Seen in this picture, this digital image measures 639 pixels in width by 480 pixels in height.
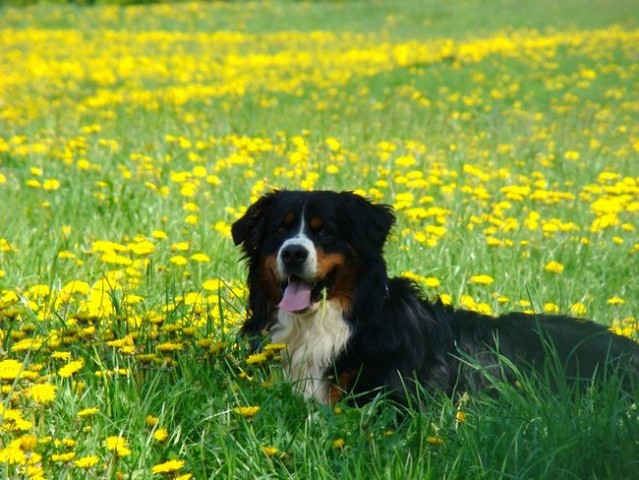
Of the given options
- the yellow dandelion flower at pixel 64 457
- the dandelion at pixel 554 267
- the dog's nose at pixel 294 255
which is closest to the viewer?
the yellow dandelion flower at pixel 64 457

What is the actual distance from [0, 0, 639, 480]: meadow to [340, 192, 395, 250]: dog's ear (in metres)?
0.66

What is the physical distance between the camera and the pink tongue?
380cm

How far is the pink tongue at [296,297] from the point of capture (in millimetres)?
3805

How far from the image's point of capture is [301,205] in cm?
395

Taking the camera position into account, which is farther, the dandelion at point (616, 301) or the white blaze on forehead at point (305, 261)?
the dandelion at point (616, 301)

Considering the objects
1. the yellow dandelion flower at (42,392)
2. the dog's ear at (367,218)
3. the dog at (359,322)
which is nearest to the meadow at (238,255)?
the yellow dandelion flower at (42,392)

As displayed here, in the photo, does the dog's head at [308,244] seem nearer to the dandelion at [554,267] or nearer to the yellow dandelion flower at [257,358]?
the yellow dandelion flower at [257,358]

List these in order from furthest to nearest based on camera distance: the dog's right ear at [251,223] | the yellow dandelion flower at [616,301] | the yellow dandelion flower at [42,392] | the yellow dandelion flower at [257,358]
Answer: the yellow dandelion flower at [616,301]
the dog's right ear at [251,223]
the yellow dandelion flower at [257,358]
the yellow dandelion flower at [42,392]

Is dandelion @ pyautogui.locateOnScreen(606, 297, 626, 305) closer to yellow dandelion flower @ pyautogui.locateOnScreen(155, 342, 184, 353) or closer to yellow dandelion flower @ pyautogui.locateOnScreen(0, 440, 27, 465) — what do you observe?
yellow dandelion flower @ pyautogui.locateOnScreen(155, 342, 184, 353)

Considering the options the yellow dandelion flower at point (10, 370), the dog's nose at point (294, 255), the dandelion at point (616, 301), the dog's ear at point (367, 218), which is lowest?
the dandelion at point (616, 301)

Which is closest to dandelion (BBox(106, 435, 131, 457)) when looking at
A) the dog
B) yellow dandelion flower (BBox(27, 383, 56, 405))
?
yellow dandelion flower (BBox(27, 383, 56, 405))

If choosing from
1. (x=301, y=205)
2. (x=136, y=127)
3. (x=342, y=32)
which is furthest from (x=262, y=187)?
(x=342, y=32)

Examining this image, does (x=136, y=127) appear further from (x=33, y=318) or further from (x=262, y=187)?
(x=33, y=318)

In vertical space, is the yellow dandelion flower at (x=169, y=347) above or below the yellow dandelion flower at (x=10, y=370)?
below
